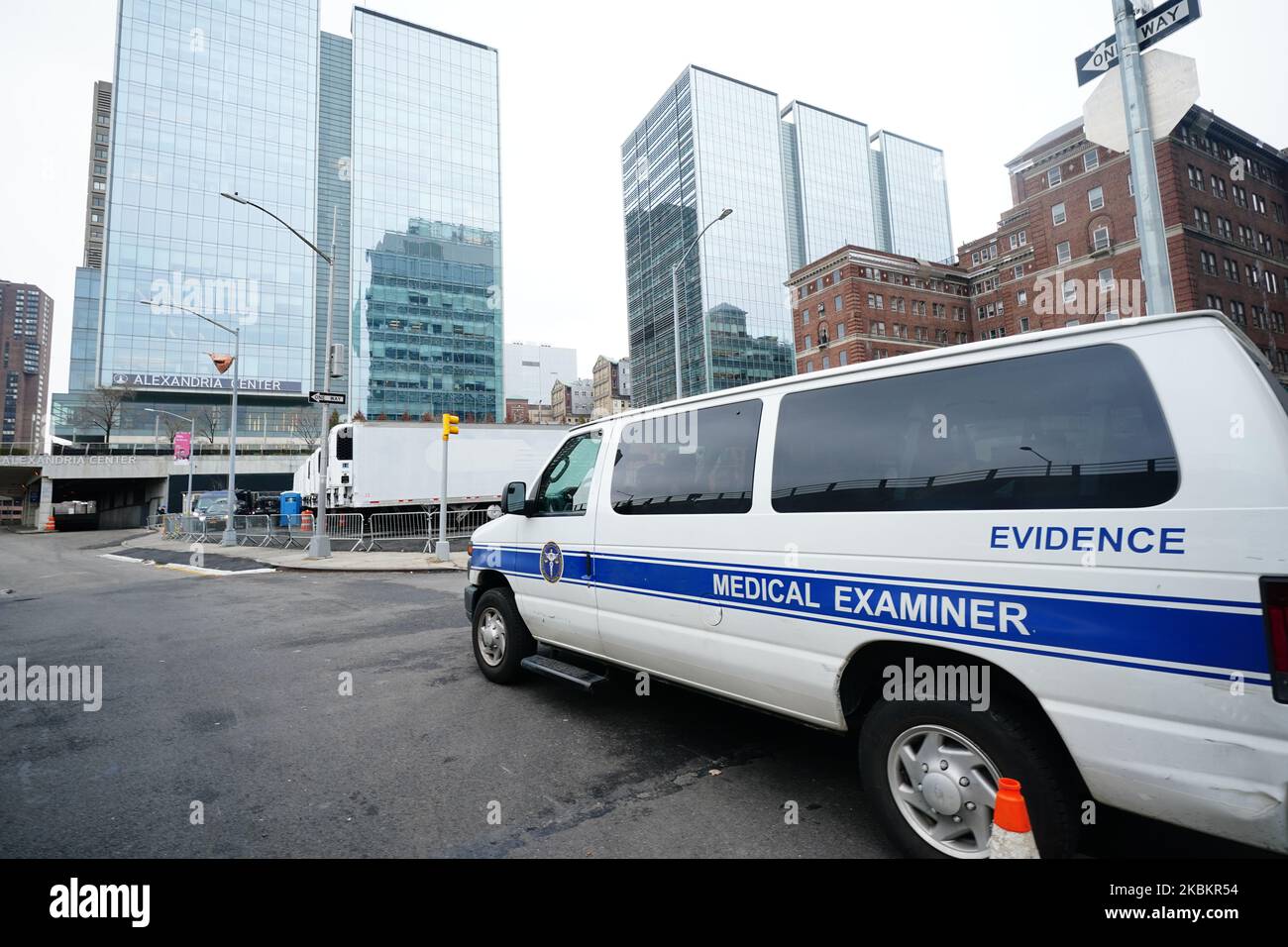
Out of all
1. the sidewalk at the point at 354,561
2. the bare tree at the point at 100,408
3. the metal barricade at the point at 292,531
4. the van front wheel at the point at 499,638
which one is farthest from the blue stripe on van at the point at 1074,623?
the bare tree at the point at 100,408

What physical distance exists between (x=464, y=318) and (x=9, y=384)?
120712mm

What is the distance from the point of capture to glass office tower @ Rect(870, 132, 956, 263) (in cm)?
13838

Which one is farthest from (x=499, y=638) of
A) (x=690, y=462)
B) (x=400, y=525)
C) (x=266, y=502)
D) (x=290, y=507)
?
(x=266, y=502)

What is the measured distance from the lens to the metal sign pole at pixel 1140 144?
531 centimetres

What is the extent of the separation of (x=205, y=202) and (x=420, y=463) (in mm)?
84402

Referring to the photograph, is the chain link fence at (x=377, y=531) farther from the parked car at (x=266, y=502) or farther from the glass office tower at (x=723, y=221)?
the glass office tower at (x=723, y=221)

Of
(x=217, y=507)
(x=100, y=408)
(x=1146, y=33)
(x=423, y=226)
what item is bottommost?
(x=217, y=507)

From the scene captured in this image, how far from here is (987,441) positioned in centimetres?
256

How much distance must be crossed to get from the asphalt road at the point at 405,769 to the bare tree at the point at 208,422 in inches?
3103

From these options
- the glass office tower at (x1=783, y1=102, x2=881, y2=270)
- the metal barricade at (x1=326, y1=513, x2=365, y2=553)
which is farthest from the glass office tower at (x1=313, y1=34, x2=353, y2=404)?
the metal barricade at (x1=326, y1=513, x2=365, y2=553)

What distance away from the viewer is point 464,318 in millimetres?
98062

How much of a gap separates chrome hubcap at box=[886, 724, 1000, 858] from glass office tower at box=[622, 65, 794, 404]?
94239 millimetres

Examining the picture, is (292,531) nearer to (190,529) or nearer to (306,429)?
(190,529)
